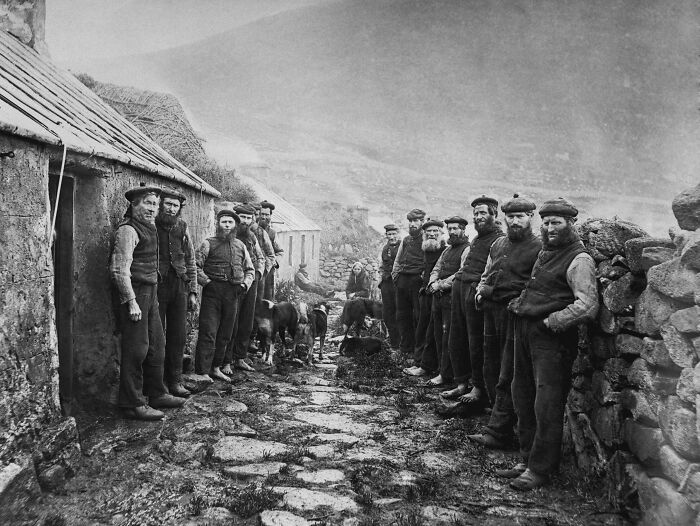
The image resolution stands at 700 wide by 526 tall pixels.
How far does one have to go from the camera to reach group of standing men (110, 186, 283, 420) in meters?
5.16

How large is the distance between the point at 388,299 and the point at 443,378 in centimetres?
345

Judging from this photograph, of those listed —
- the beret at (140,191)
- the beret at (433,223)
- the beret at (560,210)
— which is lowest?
the beret at (560,210)

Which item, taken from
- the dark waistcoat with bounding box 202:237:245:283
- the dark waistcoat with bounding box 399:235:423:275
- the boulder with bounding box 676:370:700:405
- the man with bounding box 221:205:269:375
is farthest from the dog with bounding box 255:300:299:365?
the boulder with bounding box 676:370:700:405

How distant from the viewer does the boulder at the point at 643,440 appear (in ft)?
10.5

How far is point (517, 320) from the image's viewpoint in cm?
450

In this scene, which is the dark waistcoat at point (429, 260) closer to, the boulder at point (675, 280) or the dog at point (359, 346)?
the dog at point (359, 346)

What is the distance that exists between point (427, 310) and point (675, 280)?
5.84 metres

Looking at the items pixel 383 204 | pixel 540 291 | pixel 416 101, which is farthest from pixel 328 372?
pixel 416 101

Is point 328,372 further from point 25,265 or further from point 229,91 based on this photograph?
point 229,91

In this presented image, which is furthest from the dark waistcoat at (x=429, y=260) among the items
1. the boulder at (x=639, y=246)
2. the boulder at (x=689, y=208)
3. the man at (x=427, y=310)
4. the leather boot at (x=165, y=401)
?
the boulder at (x=689, y=208)

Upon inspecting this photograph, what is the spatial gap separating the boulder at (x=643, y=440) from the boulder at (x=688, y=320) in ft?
2.41

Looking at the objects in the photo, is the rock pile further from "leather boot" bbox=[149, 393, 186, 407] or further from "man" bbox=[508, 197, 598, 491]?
"leather boot" bbox=[149, 393, 186, 407]

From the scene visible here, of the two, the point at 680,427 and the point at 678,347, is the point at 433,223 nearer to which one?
the point at 678,347

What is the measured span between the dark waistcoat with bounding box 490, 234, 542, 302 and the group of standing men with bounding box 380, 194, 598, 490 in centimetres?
1
